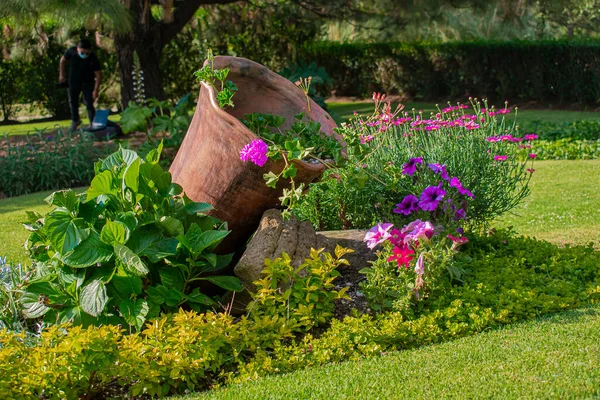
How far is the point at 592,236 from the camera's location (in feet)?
18.3

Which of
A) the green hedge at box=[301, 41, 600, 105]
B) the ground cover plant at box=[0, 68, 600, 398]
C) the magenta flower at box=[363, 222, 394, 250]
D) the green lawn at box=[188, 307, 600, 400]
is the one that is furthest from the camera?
the green hedge at box=[301, 41, 600, 105]

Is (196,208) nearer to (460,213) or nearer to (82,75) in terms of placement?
(460,213)

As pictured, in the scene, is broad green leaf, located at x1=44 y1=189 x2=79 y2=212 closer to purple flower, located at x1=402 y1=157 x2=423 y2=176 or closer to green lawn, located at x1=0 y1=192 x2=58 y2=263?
green lawn, located at x1=0 y1=192 x2=58 y2=263

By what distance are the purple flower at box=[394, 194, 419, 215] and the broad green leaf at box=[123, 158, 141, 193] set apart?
1.54 m

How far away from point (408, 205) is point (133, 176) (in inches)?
64.0

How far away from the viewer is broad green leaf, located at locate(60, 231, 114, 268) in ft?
11.7

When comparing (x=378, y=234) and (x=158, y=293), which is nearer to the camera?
(x=158, y=293)

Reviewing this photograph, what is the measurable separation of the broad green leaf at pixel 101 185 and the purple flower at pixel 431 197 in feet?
5.53

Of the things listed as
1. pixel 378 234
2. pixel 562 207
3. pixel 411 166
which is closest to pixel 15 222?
pixel 411 166

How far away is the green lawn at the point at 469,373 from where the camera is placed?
291cm

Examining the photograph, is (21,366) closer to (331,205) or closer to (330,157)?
(330,157)

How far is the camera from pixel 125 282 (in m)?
3.60

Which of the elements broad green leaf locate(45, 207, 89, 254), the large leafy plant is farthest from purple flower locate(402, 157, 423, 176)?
broad green leaf locate(45, 207, 89, 254)

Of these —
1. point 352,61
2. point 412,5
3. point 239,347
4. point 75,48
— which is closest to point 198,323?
point 239,347
